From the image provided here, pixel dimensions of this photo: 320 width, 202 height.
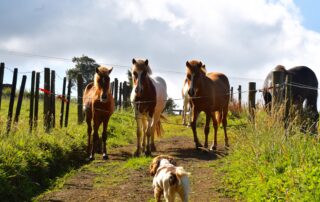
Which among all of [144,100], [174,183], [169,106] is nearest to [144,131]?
[144,100]

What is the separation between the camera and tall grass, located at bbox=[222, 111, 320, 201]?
5.01m

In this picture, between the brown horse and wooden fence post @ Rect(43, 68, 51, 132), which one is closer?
the brown horse

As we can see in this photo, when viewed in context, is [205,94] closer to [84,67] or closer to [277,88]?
[277,88]

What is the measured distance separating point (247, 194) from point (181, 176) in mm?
1163

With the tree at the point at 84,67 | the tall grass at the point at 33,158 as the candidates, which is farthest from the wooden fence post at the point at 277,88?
the tree at the point at 84,67

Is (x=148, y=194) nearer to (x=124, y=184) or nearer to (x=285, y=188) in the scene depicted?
(x=124, y=184)

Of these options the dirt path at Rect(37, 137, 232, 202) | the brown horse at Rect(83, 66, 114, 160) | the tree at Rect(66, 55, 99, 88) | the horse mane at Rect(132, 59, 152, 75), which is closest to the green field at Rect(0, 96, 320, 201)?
the dirt path at Rect(37, 137, 232, 202)

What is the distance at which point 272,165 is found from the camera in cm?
637

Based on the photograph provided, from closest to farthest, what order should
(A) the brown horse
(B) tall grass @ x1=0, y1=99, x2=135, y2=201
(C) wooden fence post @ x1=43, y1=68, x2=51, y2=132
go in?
(B) tall grass @ x1=0, y1=99, x2=135, y2=201, (A) the brown horse, (C) wooden fence post @ x1=43, y1=68, x2=51, y2=132

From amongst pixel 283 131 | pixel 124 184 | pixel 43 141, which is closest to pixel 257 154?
pixel 283 131

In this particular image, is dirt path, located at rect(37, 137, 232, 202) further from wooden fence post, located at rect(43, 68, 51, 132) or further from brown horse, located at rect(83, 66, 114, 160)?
wooden fence post, located at rect(43, 68, 51, 132)

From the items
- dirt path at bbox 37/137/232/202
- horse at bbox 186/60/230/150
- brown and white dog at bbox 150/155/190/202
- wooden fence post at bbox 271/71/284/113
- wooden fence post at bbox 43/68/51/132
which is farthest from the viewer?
wooden fence post at bbox 43/68/51/132

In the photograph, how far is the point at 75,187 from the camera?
7.72 meters

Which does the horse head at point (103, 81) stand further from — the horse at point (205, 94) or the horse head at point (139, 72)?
the horse at point (205, 94)
